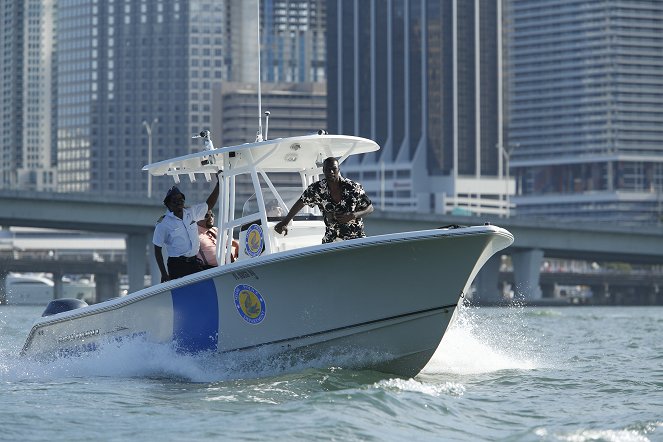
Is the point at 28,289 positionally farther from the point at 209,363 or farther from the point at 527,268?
the point at 209,363

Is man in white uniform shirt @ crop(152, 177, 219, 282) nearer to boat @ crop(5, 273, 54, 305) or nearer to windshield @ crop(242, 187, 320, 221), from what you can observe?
windshield @ crop(242, 187, 320, 221)

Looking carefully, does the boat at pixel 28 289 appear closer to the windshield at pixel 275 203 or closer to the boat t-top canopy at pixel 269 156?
the boat t-top canopy at pixel 269 156

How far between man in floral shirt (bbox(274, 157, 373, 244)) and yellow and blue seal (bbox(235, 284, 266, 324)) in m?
1.05

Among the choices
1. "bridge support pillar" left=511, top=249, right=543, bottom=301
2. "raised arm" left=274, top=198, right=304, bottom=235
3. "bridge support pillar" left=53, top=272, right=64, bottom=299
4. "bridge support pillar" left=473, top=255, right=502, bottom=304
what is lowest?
"bridge support pillar" left=53, top=272, right=64, bottom=299

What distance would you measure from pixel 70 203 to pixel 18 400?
59.7 m

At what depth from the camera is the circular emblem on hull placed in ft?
58.7

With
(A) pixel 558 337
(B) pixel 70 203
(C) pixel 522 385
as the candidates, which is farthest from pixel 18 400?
(B) pixel 70 203

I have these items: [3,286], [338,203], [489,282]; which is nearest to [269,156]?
[338,203]

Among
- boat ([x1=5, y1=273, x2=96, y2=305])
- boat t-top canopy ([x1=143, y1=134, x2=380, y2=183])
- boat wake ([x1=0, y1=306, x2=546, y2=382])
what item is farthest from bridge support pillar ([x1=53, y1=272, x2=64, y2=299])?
boat t-top canopy ([x1=143, y1=134, x2=380, y2=183])

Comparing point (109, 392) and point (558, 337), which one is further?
point (558, 337)

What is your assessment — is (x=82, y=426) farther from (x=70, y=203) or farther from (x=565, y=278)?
(x=565, y=278)

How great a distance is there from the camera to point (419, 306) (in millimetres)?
16844

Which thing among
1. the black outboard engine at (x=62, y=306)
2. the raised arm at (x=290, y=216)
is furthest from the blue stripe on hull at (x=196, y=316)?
the black outboard engine at (x=62, y=306)

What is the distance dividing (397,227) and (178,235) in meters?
61.7
